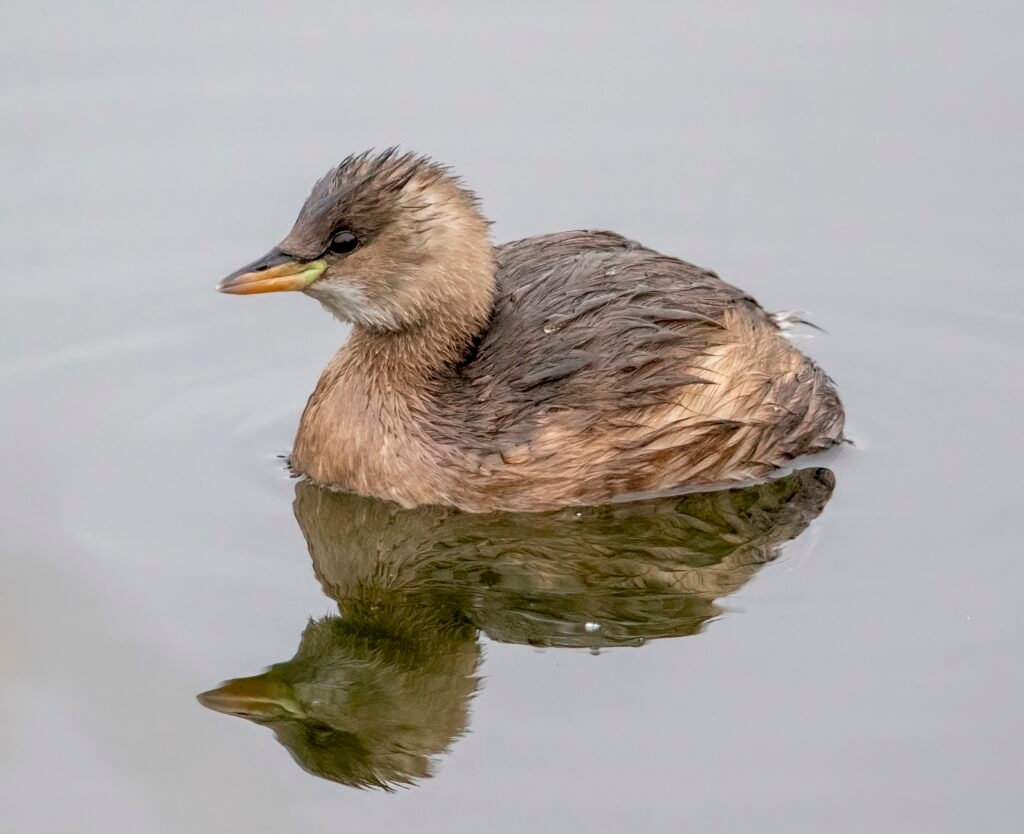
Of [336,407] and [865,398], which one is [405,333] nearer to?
[336,407]

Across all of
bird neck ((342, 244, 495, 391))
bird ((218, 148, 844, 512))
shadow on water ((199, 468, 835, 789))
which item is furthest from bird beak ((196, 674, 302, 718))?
bird neck ((342, 244, 495, 391))

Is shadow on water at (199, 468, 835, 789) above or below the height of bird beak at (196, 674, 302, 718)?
below

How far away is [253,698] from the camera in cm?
791

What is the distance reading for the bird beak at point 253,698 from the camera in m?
7.84

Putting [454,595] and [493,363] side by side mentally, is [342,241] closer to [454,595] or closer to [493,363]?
[493,363]

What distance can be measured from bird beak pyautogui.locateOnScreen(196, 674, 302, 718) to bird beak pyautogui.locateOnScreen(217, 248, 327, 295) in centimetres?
187

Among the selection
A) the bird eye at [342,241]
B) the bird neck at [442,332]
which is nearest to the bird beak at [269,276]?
the bird eye at [342,241]

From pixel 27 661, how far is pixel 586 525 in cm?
299

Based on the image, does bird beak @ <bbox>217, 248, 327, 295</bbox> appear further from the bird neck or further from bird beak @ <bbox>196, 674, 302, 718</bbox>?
bird beak @ <bbox>196, 674, 302, 718</bbox>

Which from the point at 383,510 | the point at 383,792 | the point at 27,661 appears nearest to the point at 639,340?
the point at 383,510

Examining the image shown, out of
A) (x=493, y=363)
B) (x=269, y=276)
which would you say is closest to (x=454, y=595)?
(x=493, y=363)

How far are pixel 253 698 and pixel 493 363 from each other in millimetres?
2080

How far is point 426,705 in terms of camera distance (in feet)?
26.1

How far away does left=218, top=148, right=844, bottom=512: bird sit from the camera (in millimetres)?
9133
